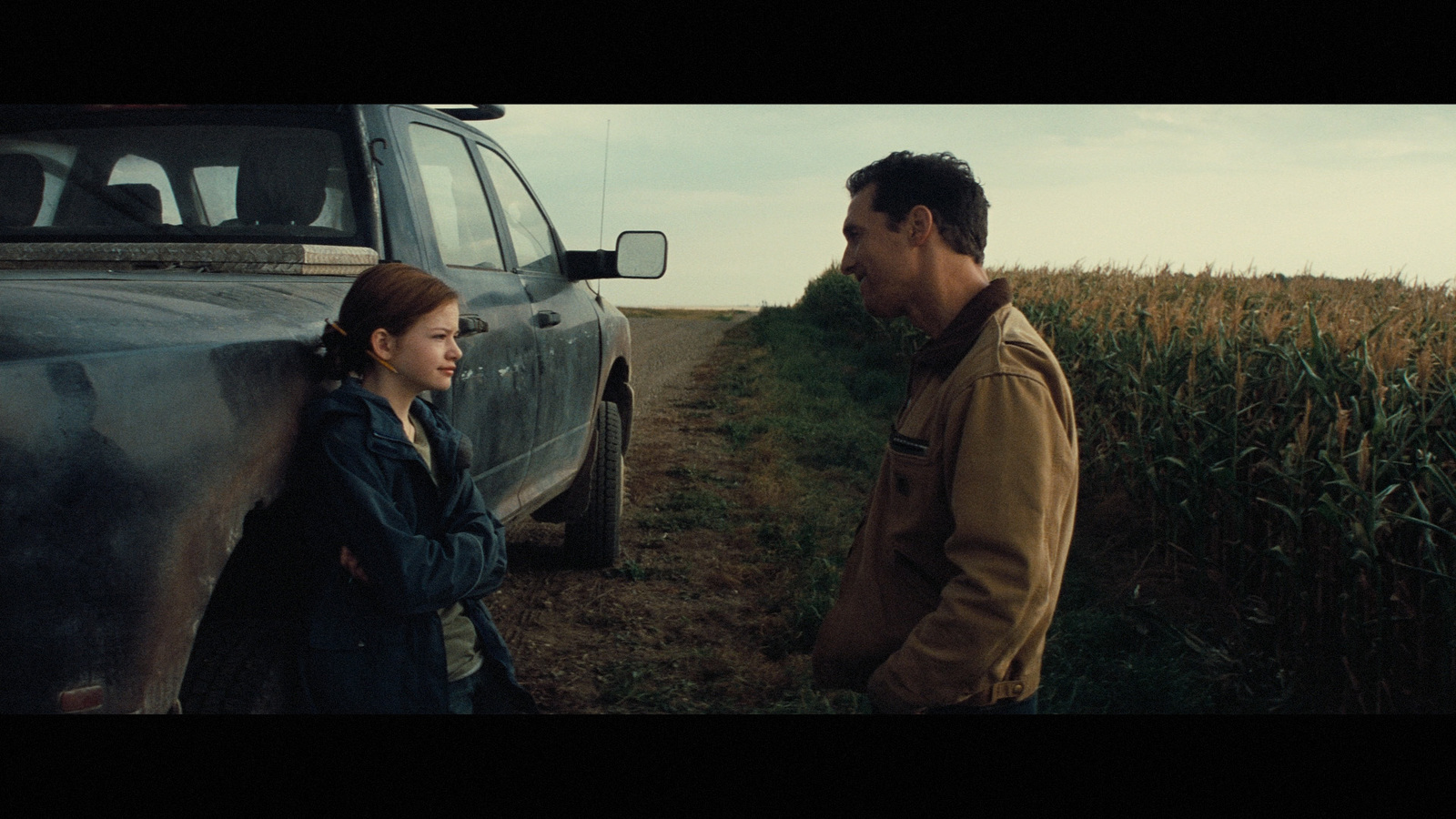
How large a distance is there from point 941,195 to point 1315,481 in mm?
2778

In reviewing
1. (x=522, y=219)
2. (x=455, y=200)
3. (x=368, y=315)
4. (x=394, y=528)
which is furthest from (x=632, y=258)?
(x=394, y=528)

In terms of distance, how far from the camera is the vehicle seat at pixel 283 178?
2.68m

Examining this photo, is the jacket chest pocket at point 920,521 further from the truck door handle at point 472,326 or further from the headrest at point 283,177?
the headrest at point 283,177

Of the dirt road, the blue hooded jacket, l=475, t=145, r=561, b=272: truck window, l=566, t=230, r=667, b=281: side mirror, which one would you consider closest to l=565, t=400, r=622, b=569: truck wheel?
the dirt road

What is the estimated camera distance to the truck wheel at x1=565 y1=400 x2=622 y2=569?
15.0 ft

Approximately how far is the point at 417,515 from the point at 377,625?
9.0 inches

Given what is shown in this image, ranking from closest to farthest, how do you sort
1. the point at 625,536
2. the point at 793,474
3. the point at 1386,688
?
1. the point at 1386,688
2. the point at 625,536
3. the point at 793,474

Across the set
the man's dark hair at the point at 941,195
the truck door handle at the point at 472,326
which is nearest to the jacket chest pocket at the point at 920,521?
the man's dark hair at the point at 941,195

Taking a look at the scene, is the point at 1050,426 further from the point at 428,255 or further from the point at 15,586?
A: the point at 428,255

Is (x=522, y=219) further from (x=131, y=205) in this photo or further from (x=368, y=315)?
(x=368, y=315)

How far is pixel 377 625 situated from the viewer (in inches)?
72.8

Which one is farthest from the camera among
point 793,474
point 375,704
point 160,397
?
point 793,474

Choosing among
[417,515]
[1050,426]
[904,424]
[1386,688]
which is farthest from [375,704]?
[1386,688]

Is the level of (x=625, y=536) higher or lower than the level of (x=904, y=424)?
lower
